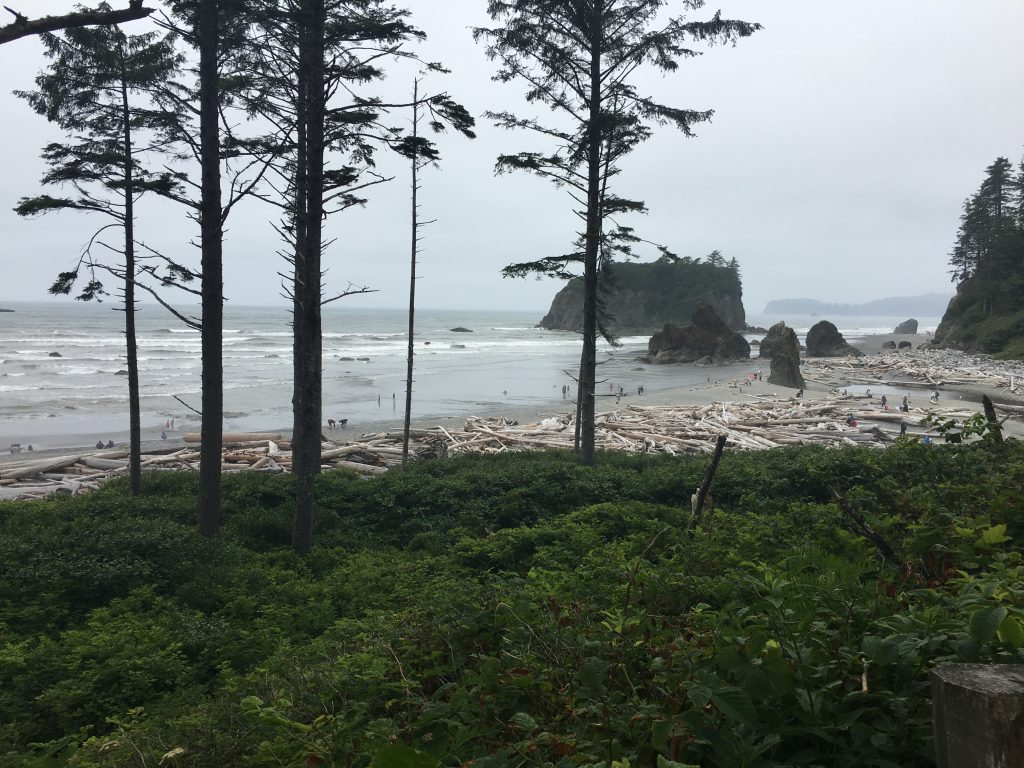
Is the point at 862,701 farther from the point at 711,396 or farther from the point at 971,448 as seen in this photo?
the point at 711,396

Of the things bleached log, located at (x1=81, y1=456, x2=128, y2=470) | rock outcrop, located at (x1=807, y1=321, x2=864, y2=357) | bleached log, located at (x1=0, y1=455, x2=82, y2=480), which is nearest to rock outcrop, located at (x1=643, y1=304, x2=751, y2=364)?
rock outcrop, located at (x1=807, y1=321, x2=864, y2=357)

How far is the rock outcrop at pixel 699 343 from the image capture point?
5688 cm

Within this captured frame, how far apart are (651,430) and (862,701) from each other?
20.3m

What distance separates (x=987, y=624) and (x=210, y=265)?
35.0 ft

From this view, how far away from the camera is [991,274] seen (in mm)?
59062

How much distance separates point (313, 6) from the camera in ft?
31.2

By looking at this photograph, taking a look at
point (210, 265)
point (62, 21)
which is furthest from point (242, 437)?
point (62, 21)

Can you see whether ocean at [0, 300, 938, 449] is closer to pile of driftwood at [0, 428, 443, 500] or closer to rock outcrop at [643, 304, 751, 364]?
rock outcrop at [643, 304, 751, 364]

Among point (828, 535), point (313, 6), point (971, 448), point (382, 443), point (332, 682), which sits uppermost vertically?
point (313, 6)

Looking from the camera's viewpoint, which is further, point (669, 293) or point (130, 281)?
point (669, 293)

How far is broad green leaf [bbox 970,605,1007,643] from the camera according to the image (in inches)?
86.6

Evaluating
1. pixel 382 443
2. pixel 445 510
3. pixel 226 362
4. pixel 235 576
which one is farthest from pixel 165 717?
pixel 226 362

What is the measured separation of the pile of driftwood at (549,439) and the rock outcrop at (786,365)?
22.2ft

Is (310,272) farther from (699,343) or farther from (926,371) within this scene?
(699,343)
